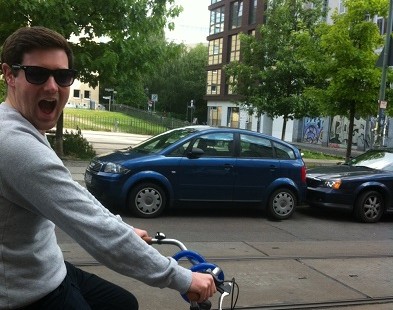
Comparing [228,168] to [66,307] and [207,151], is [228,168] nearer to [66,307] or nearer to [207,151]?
[207,151]

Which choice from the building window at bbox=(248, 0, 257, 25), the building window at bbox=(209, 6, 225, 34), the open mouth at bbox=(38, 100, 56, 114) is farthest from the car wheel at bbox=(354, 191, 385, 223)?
the building window at bbox=(209, 6, 225, 34)

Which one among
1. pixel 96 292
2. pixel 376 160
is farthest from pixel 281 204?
pixel 96 292

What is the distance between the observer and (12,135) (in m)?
1.76

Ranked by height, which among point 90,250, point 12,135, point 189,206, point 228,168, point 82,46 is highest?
point 82,46

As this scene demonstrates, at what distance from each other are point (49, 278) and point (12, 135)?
1.78ft

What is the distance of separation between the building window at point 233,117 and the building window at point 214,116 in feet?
6.68

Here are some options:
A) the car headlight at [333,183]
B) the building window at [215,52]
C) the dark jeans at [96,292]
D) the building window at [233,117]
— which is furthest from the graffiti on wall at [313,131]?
the dark jeans at [96,292]

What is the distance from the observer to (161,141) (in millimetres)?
9414

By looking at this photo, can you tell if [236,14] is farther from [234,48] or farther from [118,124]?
[118,124]

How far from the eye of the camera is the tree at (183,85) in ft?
225

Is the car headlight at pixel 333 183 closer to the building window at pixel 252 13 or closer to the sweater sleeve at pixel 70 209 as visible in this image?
the sweater sleeve at pixel 70 209

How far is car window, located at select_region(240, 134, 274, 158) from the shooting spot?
9.41 m

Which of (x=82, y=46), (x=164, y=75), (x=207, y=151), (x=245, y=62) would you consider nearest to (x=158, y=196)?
(x=207, y=151)

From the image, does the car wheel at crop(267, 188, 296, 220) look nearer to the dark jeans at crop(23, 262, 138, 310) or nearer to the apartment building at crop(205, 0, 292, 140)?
the dark jeans at crop(23, 262, 138, 310)
